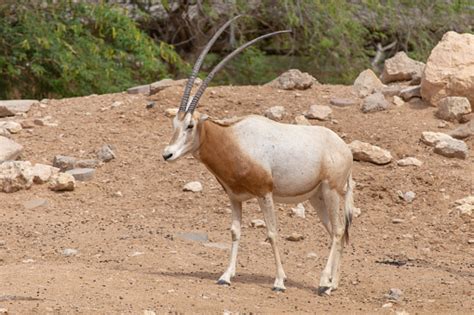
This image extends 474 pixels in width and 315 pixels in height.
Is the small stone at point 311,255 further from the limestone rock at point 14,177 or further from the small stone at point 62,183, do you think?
the limestone rock at point 14,177

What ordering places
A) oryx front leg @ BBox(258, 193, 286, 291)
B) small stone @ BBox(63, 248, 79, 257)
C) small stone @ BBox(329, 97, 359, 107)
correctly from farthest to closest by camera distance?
small stone @ BBox(329, 97, 359, 107), small stone @ BBox(63, 248, 79, 257), oryx front leg @ BBox(258, 193, 286, 291)

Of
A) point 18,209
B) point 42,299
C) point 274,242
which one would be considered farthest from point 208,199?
point 42,299

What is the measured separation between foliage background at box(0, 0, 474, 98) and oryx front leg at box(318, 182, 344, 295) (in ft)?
26.3

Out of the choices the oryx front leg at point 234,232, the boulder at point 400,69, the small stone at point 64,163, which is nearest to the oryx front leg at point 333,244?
the oryx front leg at point 234,232

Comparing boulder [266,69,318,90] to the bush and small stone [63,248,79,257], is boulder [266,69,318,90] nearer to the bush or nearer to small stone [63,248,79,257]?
the bush

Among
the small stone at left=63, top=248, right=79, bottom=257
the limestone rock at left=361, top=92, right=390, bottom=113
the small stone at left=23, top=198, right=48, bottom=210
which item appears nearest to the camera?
the small stone at left=63, top=248, right=79, bottom=257

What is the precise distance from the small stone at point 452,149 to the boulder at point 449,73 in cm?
95

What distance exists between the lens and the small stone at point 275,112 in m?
12.7

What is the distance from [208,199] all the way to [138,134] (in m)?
1.73

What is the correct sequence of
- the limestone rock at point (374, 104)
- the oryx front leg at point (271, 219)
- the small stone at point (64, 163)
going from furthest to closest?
the limestone rock at point (374, 104) → the small stone at point (64, 163) → the oryx front leg at point (271, 219)

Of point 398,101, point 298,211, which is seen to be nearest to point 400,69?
point 398,101

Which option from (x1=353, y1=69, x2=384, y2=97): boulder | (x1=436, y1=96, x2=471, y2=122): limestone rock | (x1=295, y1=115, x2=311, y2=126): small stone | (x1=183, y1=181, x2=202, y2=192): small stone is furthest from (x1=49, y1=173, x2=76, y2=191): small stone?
(x1=436, y1=96, x2=471, y2=122): limestone rock

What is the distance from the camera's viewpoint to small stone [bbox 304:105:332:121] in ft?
42.0

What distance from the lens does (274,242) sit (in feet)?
27.9
